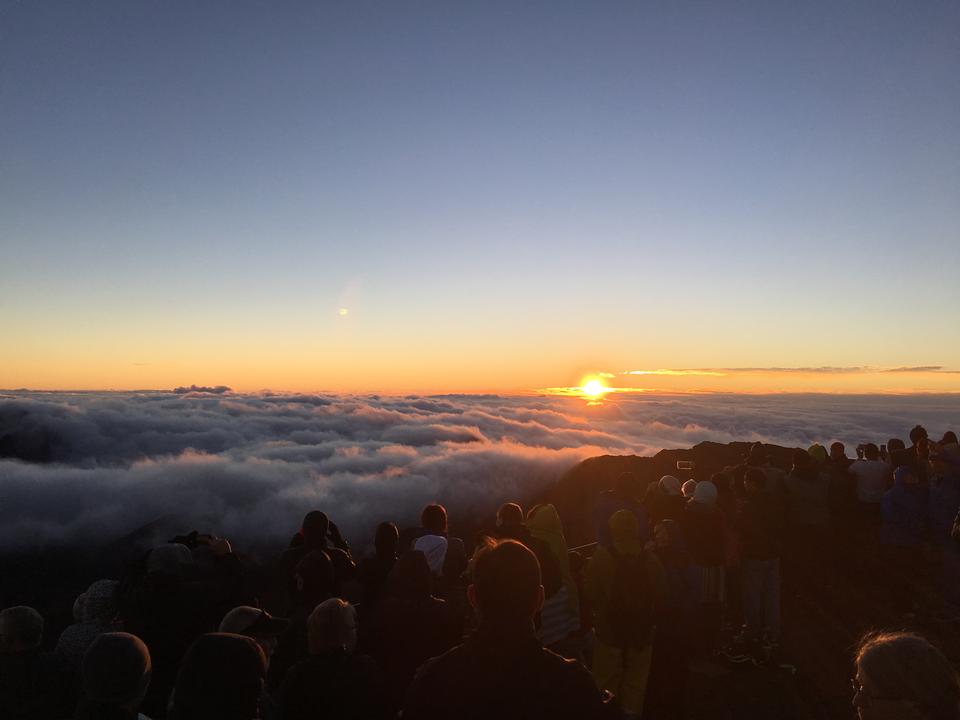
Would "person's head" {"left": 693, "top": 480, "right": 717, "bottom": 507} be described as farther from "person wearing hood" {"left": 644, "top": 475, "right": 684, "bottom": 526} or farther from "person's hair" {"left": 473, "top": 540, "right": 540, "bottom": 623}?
"person's hair" {"left": 473, "top": 540, "right": 540, "bottom": 623}

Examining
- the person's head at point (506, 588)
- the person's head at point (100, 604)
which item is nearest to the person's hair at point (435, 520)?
the person's head at point (100, 604)

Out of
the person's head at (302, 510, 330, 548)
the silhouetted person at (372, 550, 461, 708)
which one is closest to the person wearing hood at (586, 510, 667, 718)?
the silhouetted person at (372, 550, 461, 708)

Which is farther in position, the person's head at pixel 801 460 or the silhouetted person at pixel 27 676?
the person's head at pixel 801 460

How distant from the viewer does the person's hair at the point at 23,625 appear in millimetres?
3154

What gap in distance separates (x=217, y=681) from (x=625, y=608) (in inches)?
116

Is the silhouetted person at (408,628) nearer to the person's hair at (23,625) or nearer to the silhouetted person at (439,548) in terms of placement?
the silhouetted person at (439,548)

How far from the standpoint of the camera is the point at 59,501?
5900cm

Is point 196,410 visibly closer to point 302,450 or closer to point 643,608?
point 302,450

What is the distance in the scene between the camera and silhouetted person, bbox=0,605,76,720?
3.15 meters

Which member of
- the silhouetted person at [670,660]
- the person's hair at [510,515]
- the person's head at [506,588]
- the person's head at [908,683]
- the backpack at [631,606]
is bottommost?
the silhouetted person at [670,660]

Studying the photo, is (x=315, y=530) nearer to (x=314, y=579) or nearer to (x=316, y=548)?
(x=316, y=548)

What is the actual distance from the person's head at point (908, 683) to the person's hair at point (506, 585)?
1092 mm

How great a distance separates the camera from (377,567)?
453cm

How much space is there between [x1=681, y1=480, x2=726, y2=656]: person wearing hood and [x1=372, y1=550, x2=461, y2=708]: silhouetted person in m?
2.97
